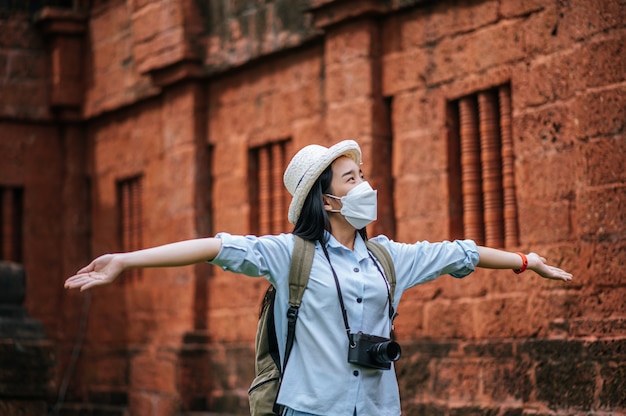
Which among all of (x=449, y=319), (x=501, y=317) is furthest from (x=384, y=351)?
(x=449, y=319)

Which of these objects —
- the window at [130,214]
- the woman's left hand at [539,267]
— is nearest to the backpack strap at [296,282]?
the woman's left hand at [539,267]

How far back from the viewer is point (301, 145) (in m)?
11.5

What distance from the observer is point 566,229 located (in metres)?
8.58

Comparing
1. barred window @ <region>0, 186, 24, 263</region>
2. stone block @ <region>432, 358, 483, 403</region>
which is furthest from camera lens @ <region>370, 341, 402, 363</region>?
barred window @ <region>0, 186, 24, 263</region>

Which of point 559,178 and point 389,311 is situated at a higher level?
point 559,178

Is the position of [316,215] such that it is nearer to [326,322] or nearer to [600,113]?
[326,322]

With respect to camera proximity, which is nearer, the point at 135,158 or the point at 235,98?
the point at 235,98

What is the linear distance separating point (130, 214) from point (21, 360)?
228 inches

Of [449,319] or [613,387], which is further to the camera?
[449,319]

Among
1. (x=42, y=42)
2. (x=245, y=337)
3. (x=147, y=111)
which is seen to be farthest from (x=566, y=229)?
(x=42, y=42)

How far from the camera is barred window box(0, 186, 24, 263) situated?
1534cm

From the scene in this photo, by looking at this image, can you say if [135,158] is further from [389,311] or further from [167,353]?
[389,311]

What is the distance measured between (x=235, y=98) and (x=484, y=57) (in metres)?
3.91

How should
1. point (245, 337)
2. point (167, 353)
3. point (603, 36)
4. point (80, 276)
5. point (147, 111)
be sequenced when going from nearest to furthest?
point (80, 276)
point (603, 36)
point (245, 337)
point (167, 353)
point (147, 111)
